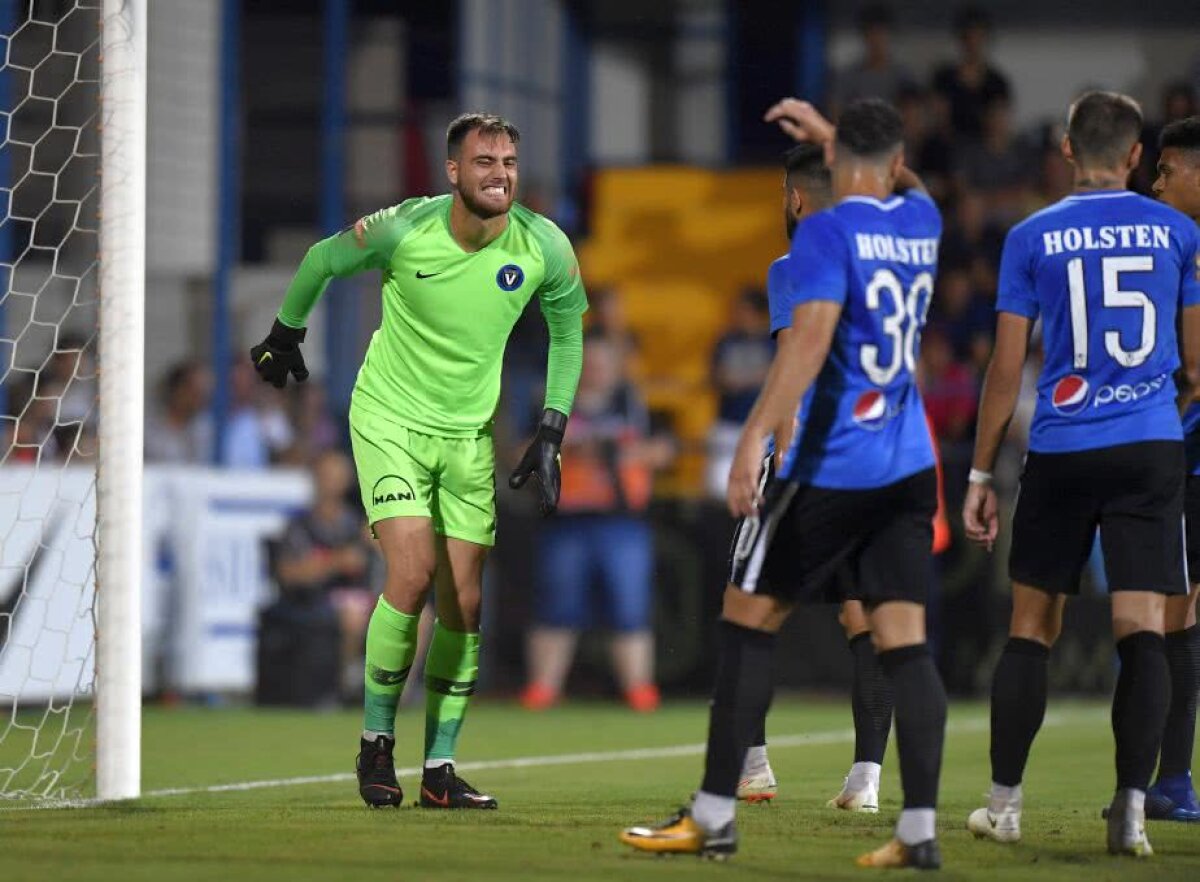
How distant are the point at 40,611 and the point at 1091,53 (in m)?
12.7

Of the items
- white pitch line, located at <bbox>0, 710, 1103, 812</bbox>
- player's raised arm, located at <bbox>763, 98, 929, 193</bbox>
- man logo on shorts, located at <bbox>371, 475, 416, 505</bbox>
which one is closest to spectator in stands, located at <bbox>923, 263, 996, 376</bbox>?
white pitch line, located at <bbox>0, 710, 1103, 812</bbox>

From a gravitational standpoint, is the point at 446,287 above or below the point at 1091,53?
below

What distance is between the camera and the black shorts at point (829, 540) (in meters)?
5.84

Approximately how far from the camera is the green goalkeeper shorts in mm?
7520

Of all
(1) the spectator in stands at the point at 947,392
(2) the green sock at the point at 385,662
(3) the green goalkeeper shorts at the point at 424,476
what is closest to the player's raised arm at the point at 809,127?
(3) the green goalkeeper shorts at the point at 424,476

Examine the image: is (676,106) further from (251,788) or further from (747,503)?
(747,503)

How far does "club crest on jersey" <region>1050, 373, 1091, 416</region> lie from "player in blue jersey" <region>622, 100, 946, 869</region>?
2.06 feet

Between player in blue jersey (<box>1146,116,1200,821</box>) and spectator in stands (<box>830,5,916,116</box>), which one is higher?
spectator in stands (<box>830,5,916,116</box>)

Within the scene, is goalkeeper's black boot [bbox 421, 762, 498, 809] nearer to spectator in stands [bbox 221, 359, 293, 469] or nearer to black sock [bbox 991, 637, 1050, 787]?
black sock [bbox 991, 637, 1050, 787]

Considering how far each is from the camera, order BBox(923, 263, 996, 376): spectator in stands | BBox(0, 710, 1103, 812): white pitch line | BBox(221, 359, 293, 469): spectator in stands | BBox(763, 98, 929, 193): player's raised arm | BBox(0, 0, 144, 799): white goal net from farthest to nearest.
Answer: BBox(221, 359, 293, 469): spectator in stands, BBox(923, 263, 996, 376): spectator in stands, BBox(0, 0, 144, 799): white goal net, BBox(0, 710, 1103, 812): white pitch line, BBox(763, 98, 929, 193): player's raised arm

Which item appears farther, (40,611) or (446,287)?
(40,611)

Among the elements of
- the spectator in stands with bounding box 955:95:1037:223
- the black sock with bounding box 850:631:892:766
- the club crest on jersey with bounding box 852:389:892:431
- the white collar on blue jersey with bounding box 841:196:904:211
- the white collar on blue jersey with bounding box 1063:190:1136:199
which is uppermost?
the spectator in stands with bounding box 955:95:1037:223

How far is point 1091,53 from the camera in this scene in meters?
21.3

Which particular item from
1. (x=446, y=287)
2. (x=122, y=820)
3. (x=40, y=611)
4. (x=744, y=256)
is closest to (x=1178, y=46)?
Answer: (x=744, y=256)
